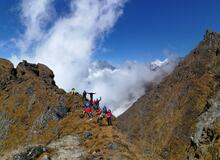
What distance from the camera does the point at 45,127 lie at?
76.1 meters

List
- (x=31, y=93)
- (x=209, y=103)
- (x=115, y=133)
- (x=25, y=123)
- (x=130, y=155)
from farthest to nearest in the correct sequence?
(x=209, y=103) → (x=31, y=93) → (x=25, y=123) → (x=115, y=133) → (x=130, y=155)

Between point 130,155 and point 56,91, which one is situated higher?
point 56,91

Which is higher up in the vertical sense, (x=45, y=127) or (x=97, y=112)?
(x=45, y=127)

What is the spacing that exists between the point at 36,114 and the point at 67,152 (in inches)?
1228

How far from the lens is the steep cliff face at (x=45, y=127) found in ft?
172

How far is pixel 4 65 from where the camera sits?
114 metres

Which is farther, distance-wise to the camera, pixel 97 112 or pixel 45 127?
pixel 45 127

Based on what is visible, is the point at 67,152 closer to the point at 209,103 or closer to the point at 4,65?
the point at 4,65

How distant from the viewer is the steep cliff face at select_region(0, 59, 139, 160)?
52.4 metres

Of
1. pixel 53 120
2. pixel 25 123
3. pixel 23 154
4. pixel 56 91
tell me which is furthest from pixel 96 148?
pixel 56 91

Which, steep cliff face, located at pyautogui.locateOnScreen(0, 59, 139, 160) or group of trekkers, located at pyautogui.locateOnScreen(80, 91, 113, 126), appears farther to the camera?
group of trekkers, located at pyautogui.locateOnScreen(80, 91, 113, 126)

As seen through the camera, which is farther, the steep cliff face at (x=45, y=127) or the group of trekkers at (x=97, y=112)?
the group of trekkers at (x=97, y=112)

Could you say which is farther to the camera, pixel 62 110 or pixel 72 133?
pixel 62 110

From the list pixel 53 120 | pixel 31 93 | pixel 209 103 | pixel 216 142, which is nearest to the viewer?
pixel 53 120
